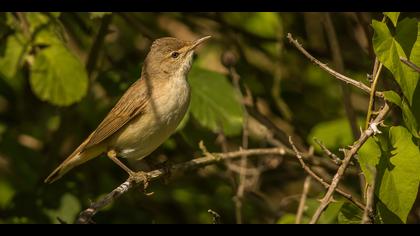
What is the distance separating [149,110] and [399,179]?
204 cm

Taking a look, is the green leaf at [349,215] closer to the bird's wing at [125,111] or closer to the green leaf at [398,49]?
the green leaf at [398,49]

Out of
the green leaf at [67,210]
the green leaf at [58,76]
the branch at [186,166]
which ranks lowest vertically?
the green leaf at [67,210]

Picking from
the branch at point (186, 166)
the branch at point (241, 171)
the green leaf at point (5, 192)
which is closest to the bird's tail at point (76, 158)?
the branch at point (186, 166)

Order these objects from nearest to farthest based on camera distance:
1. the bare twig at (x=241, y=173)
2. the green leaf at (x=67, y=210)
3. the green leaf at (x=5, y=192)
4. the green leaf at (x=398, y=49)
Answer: the green leaf at (x=398, y=49) < the bare twig at (x=241, y=173) < the green leaf at (x=67, y=210) < the green leaf at (x=5, y=192)

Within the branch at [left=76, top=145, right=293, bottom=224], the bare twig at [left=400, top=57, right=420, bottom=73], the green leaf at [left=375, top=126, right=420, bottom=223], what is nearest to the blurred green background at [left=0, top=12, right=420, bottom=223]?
the branch at [left=76, top=145, right=293, bottom=224]

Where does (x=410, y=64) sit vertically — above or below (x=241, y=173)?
above

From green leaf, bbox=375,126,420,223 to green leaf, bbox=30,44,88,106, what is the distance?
233 centimetres

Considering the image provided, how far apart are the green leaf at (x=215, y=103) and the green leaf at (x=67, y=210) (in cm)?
108

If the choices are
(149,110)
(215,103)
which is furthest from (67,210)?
(215,103)

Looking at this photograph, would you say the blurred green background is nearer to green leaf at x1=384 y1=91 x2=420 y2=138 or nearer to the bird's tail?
the bird's tail

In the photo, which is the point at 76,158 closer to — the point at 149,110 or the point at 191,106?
the point at 149,110

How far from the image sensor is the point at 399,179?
302 cm

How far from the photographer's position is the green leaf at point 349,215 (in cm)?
342

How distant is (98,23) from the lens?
5.35 metres
